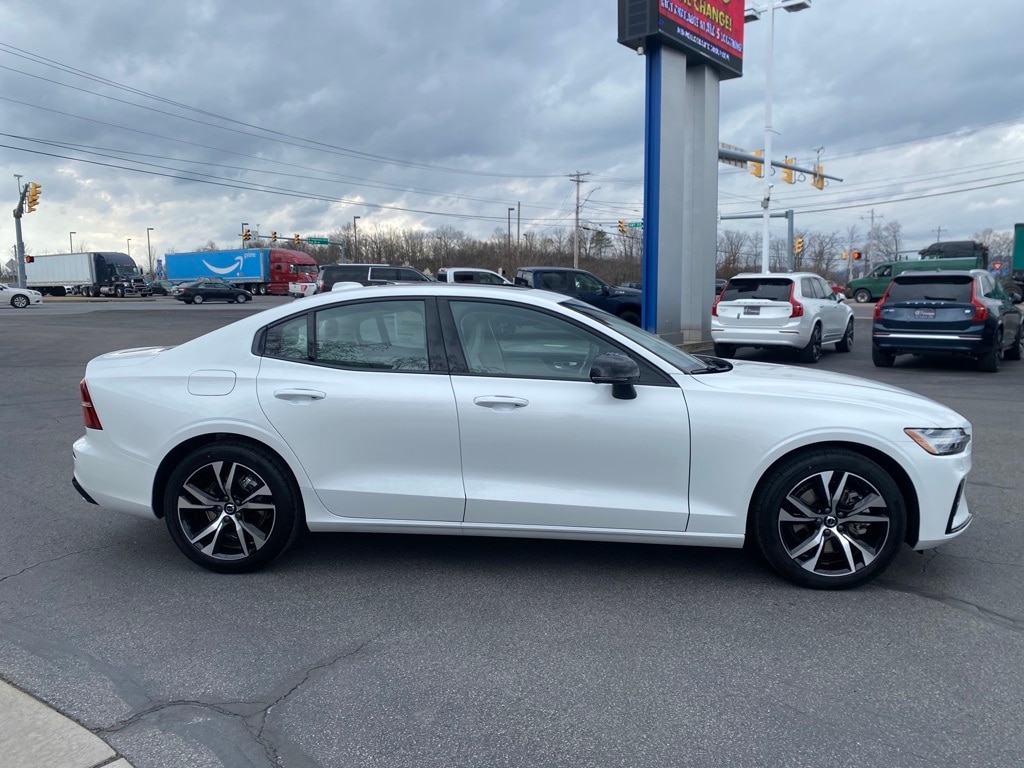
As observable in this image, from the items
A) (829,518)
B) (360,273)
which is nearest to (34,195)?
(360,273)

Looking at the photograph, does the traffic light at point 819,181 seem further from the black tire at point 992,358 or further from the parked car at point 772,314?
the black tire at point 992,358

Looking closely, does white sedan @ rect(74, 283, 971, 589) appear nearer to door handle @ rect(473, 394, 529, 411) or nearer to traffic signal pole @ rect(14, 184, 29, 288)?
door handle @ rect(473, 394, 529, 411)

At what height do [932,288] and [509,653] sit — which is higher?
[932,288]

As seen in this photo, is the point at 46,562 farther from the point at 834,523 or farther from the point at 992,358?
the point at 992,358

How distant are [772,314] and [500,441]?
11171mm

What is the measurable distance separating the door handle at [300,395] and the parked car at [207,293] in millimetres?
47569

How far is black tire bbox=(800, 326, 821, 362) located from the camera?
14.2m

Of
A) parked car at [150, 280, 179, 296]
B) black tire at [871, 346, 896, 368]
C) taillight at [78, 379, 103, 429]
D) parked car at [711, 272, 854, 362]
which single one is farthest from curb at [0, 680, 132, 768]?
parked car at [150, 280, 179, 296]

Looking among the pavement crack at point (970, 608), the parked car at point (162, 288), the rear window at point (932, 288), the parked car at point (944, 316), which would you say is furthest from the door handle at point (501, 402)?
the parked car at point (162, 288)

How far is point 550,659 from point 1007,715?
174 cm

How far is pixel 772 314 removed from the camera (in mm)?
14031

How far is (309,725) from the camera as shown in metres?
2.90

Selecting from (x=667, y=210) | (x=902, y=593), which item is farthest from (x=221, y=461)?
(x=667, y=210)

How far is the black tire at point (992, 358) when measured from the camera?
12.5 metres
